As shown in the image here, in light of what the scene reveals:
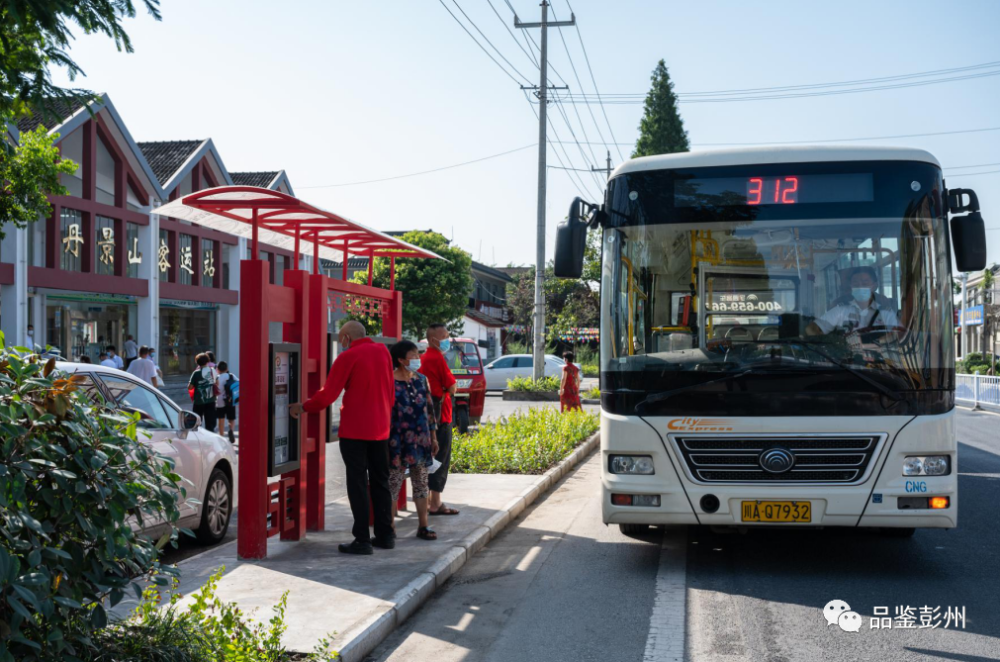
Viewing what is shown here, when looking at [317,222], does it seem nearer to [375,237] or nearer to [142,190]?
[375,237]

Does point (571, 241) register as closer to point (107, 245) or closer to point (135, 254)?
point (107, 245)

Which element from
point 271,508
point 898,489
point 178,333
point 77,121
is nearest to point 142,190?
point 77,121

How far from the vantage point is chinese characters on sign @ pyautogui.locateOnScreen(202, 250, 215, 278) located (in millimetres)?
35106

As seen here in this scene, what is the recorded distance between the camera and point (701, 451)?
6793 mm

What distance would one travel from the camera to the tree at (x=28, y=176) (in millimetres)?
11734

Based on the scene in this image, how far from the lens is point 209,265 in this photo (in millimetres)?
35344

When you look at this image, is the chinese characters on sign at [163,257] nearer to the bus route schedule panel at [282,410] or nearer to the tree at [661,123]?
the bus route schedule panel at [282,410]

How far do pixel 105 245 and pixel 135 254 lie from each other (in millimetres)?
1558

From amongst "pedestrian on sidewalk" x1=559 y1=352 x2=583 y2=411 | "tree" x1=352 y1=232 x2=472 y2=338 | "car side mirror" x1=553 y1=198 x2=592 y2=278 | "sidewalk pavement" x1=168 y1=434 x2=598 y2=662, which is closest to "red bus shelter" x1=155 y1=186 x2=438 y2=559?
"sidewalk pavement" x1=168 y1=434 x2=598 y2=662

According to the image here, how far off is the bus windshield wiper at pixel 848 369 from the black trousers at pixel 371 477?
10.4 feet

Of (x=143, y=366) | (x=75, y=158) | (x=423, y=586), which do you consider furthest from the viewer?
(x=75, y=158)

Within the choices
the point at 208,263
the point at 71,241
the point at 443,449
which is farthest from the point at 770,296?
the point at 208,263

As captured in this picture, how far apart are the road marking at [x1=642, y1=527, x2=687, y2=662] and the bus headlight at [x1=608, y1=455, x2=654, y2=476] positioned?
31.4 inches

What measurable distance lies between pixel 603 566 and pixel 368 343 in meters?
2.57
